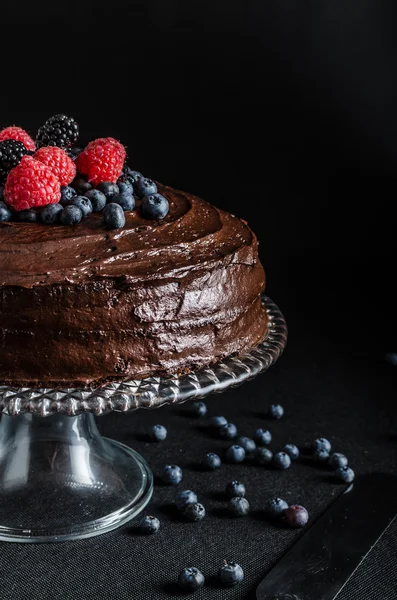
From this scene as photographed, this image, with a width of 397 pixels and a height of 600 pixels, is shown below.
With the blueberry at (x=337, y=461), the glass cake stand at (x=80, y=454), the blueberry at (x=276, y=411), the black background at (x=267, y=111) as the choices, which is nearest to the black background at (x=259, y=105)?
the black background at (x=267, y=111)

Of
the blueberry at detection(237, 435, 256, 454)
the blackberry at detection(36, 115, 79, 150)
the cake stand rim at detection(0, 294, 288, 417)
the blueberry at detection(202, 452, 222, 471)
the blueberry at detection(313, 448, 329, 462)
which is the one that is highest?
the blackberry at detection(36, 115, 79, 150)

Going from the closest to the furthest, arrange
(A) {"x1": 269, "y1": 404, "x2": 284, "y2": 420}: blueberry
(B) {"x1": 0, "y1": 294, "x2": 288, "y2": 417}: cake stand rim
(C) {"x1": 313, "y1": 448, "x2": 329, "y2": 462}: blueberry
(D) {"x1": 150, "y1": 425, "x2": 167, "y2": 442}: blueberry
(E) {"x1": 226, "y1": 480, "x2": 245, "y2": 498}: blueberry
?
(B) {"x1": 0, "y1": 294, "x2": 288, "y2": 417}: cake stand rim → (E) {"x1": 226, "y1": 480, "x2": 245, "y2": 498}: blueberry → (C) {"x1": 313, "y1": 448, "x2": 329, "y2": 462}: blueberry → (D) {"x1": 150, "y1": 425, "x2": 167, "y2": 442}: blueberry → (A) {"x1": 269, "y1": 404, "x2": 284, "y2": 420}: blueberry

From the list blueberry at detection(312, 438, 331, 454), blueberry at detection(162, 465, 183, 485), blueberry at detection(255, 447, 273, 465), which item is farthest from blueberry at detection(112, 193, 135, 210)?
blueberry at detection(312, 438, 331, 454)

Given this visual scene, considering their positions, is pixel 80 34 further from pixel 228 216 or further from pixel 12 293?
pixel 12 293

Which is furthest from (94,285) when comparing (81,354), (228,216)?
(228,216)

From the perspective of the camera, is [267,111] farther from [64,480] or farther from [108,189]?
[64,480]

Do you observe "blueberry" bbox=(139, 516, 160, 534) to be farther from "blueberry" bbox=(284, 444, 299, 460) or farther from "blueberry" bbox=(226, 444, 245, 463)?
"blueberry" bbox=(284, 444, 299, 460)

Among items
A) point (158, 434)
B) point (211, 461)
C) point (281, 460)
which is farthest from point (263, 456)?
point (158, 434)
